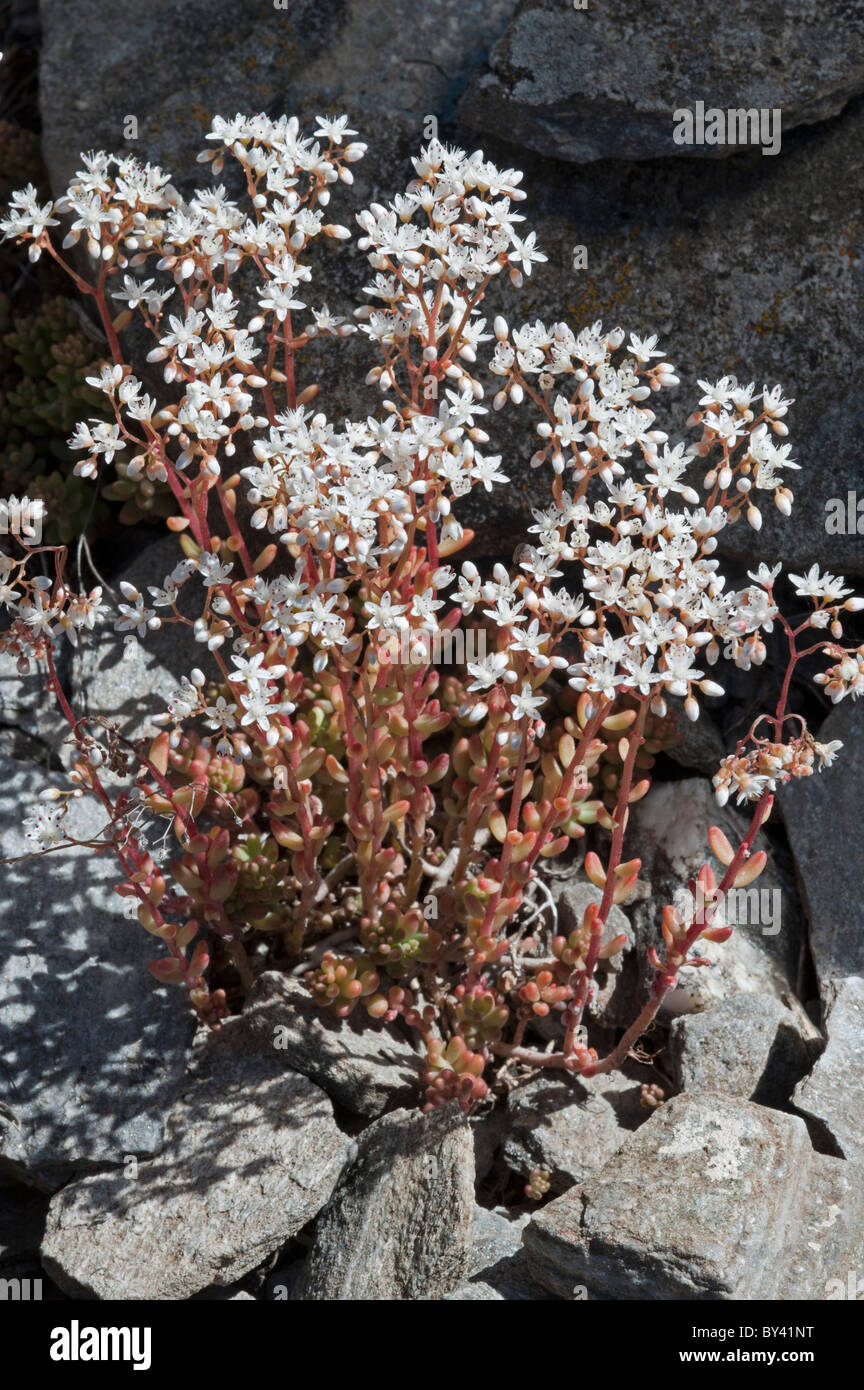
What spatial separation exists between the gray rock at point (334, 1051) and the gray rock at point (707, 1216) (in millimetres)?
649

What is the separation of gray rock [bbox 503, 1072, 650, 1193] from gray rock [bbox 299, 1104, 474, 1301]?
0.29m

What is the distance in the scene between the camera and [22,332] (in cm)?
469

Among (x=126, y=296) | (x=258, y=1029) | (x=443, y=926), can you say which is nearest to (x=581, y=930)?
(x=443, y=926)

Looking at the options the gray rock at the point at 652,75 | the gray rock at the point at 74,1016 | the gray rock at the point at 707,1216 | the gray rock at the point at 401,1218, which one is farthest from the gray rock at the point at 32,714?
the gray rock at the point at 652,75

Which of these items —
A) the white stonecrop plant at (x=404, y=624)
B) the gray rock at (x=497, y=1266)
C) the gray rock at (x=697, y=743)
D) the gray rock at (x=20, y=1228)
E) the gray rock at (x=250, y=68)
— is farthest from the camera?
the gray rock at (x=250, y=68)

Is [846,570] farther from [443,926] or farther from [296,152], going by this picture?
[296,152]

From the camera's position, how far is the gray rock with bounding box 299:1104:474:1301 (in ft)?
10.5

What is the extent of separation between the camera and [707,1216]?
3012mm

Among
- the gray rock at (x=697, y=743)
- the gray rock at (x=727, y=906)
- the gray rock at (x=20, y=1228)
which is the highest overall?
the gray rock at (x=697, y=743)

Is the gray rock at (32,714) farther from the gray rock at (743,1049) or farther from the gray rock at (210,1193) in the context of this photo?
the gray rock at (743,1049)

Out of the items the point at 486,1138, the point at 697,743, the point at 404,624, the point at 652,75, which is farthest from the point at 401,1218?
the point at 652,75

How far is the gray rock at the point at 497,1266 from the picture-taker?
10.4ft

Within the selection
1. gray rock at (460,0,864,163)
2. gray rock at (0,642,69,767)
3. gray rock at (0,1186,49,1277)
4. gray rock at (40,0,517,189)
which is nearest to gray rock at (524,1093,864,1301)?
gray rock at (0,1186,49,1277)

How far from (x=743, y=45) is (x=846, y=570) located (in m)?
1.74
